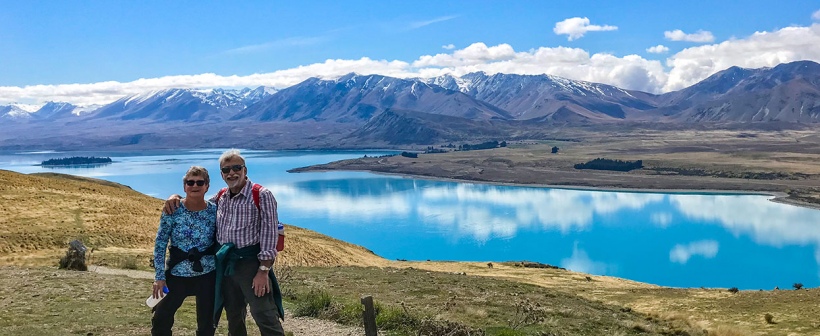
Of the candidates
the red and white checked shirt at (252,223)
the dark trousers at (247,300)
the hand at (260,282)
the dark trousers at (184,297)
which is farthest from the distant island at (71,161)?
the hand at (260,282)

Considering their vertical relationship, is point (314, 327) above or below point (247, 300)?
below

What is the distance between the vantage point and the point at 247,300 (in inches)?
248

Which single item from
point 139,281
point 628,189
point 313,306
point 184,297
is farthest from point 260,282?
point 628,189

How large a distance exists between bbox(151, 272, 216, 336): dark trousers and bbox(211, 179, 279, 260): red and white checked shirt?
659mm

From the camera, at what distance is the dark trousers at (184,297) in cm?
639

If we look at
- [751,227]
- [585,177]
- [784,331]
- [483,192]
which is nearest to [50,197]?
[784,331]

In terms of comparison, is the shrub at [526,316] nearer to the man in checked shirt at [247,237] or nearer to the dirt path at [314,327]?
the dirt path at [314,327]

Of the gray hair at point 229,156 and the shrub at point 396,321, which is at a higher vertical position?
the gray hair at point 229,156

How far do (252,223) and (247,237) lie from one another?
6.0 inches

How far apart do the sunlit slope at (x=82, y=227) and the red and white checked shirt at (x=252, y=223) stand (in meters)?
13.2

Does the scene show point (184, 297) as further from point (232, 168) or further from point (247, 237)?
point (232, 168)

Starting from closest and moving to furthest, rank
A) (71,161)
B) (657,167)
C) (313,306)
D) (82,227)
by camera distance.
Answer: (313,306)
(82,227)
(657,167)
(71,161)

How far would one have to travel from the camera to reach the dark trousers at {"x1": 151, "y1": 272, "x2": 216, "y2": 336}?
639 centimetres

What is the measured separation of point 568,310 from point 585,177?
111 m
